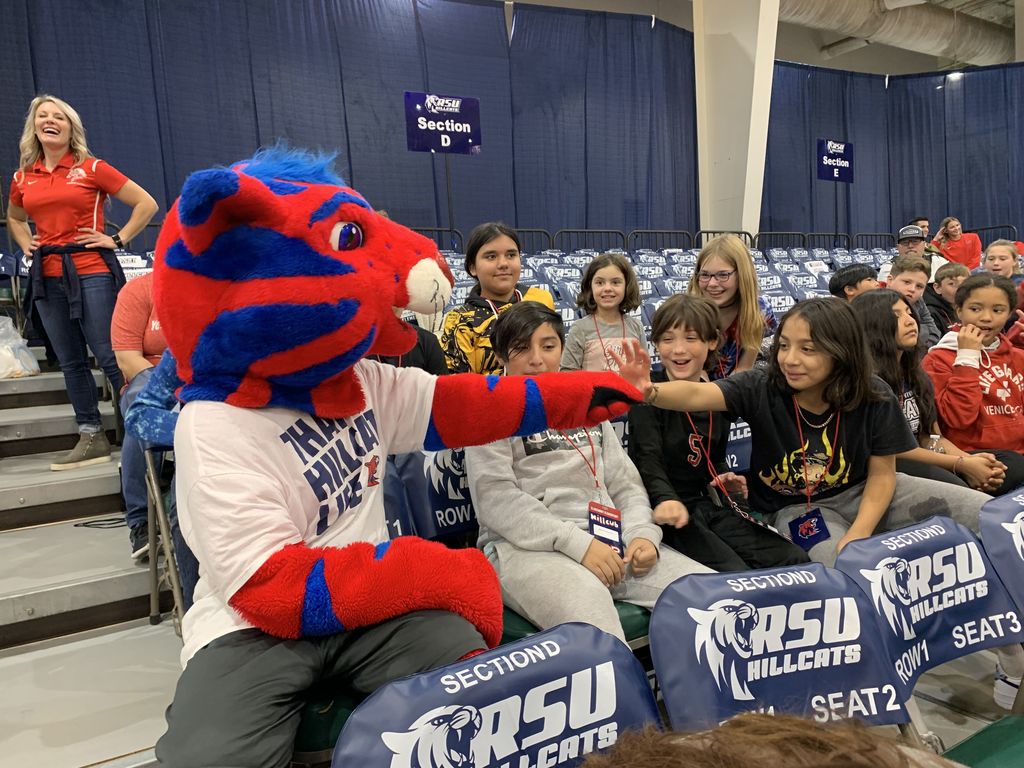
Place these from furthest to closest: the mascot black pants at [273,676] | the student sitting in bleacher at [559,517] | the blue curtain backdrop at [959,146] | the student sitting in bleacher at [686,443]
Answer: the blue curtain backdrop at [959,146], the student sitting in bleacher at [686,443], the student sitting in bleacher at [559,517], the mascot black pants at [273,676]

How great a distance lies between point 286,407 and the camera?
1263 mm

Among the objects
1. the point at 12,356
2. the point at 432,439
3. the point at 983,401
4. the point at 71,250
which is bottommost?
the point at 983,401

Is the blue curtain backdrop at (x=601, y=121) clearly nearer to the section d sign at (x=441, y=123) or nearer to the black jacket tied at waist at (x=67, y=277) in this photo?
the section d sign at (x=441, y=123)

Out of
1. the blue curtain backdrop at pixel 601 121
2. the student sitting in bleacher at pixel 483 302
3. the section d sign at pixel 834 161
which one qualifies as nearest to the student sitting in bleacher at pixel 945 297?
the student sitting in bleacher at pixel 483 302

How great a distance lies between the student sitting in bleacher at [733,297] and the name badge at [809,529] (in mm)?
818

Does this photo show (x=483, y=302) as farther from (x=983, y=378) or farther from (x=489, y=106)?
(x=489, y=106)

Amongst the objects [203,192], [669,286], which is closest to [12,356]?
[203,192]

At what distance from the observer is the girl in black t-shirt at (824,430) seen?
1906 mm

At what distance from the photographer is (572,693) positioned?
0.97 meters

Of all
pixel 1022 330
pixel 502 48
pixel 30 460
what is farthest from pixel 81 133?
pixel 502 48

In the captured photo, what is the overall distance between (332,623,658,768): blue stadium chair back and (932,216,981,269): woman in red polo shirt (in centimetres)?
858

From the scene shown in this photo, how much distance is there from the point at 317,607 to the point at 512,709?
1.22 feet

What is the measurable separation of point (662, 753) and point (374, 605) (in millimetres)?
797

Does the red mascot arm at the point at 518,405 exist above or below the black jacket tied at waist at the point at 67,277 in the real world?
below
